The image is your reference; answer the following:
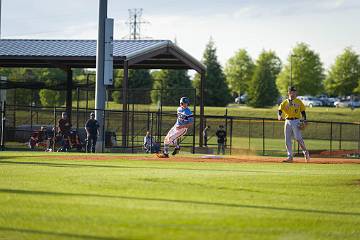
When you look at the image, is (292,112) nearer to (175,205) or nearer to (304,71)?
(175,205)

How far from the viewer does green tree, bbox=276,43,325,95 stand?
99125mm

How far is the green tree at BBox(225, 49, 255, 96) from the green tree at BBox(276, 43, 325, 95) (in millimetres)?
9234

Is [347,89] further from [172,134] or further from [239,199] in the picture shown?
[239,199]

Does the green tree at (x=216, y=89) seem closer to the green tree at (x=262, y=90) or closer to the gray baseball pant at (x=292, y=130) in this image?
the green tree at (x=262, y=90)

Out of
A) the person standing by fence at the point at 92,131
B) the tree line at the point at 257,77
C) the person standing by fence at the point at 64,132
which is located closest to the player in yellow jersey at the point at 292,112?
the person standing by fence at the point at 92,131

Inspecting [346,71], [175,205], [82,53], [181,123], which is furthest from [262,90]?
[175,205]

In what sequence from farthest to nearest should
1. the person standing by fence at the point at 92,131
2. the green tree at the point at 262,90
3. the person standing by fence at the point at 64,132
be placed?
the green tree at the point at 262,90 < the person standing by fence at the point at 64,132 < the person standing by fence at the point at 92,131

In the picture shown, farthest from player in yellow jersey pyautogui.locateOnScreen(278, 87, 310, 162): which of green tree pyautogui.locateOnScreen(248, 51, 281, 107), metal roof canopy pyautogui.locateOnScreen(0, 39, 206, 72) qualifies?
green tree pyautogui.locateOnScreen(248, 51, 281, 107)

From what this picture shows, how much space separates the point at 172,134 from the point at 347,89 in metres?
85.5

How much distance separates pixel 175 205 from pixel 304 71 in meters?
91.9

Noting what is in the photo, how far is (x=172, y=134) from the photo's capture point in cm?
2114

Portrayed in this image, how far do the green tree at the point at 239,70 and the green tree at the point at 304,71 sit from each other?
923 cm

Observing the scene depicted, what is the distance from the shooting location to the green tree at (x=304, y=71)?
99125 millimetres

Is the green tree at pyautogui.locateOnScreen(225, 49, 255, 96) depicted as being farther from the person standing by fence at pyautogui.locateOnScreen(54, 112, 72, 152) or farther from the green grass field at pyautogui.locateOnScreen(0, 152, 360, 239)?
the green grass field at pyautogui.locateOnScreen(0, 152, 360, 239)
